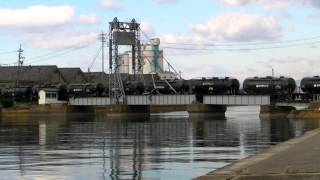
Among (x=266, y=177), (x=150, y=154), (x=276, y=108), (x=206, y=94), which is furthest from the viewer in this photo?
(x=206, y=94)

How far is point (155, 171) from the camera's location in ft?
Answer: 74.8

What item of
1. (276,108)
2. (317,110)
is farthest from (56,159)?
(276,108)

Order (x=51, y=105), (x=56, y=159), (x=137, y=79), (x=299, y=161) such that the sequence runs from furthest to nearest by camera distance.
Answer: (x=137, y=79) < (x=51, y=105) < (x=56, y=159) < (x=299, y=161)

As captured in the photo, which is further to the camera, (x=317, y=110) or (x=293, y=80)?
(x=293, y=80)

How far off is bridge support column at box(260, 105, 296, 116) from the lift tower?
1230 inches

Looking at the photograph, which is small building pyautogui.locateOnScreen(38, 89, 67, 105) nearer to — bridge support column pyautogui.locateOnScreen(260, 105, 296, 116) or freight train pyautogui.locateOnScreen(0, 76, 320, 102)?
freight train pyautogui.locateOnScreen(0, 76, 320, 102)

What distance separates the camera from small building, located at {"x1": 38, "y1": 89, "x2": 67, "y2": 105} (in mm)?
145500

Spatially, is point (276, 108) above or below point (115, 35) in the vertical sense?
below

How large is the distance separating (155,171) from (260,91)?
335 ft

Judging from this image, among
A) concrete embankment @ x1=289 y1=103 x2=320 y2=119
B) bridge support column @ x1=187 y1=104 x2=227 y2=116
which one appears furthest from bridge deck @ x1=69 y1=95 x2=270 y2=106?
concrete embankment @ x1=289 y1=103 x2=320 y2=119

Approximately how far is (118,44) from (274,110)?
3844 centimetres

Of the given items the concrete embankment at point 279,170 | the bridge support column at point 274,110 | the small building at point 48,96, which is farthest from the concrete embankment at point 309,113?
the concrete embankment at point 279,170

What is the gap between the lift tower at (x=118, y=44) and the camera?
438ft

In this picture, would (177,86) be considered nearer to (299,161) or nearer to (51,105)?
(51,105)
